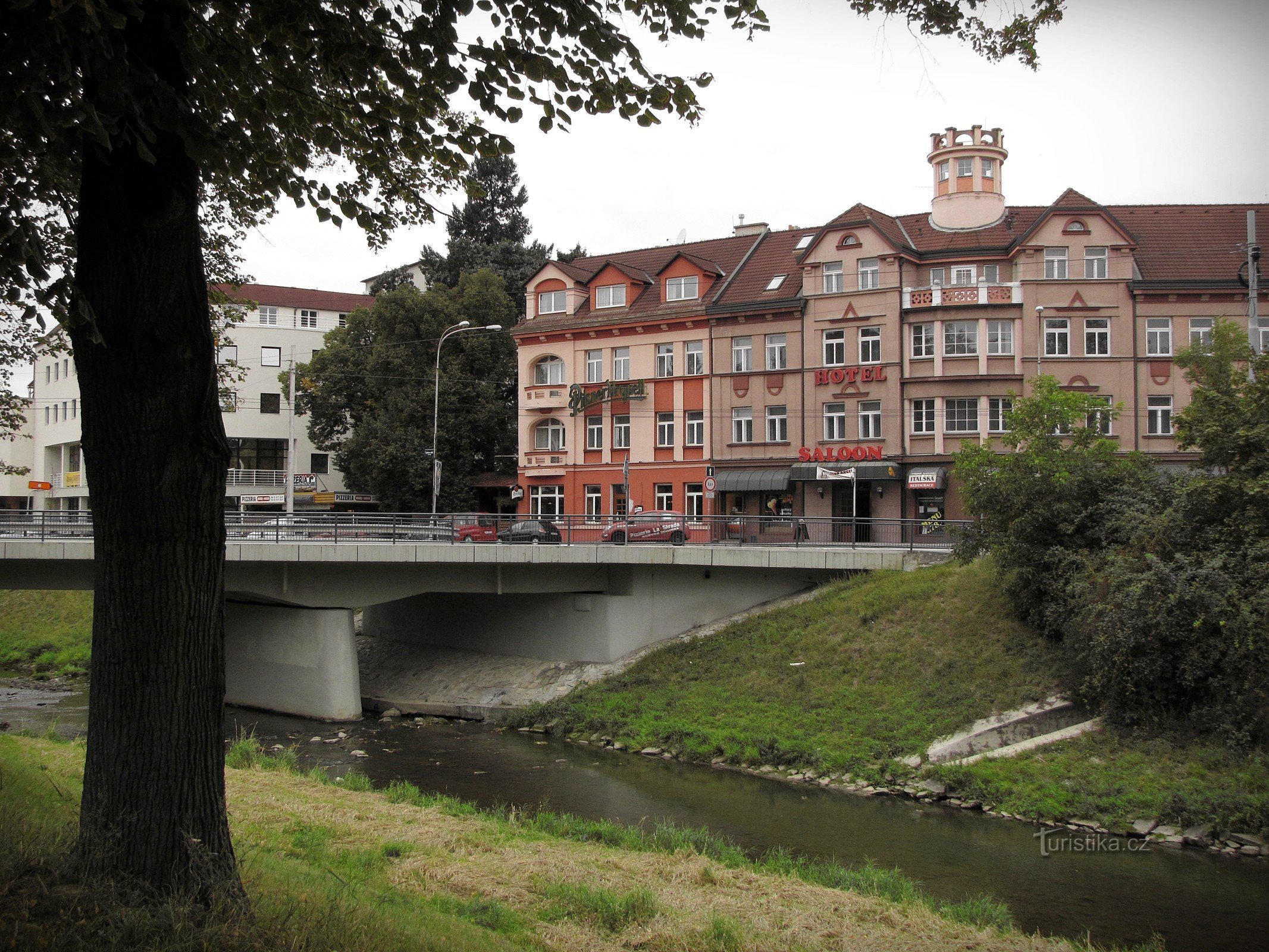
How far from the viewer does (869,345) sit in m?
45.1

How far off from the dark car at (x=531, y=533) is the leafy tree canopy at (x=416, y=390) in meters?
22.3

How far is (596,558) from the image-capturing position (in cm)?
3114

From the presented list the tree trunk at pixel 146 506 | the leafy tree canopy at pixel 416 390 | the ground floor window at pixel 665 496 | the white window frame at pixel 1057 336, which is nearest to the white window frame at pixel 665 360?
the ground floor window at pixel 665 496

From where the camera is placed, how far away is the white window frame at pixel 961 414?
43.3m

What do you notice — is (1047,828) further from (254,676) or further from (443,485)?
(443,485)

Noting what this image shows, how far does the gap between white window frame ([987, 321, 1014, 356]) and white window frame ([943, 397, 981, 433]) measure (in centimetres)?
219

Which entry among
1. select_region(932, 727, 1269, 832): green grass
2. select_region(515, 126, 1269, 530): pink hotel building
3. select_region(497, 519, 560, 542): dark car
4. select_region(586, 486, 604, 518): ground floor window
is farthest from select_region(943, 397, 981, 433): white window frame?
select_region(932, 727, 1269, 832): green grass

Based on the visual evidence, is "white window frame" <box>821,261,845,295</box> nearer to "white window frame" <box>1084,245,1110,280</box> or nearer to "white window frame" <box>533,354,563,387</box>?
"white window frame" <box>1084,245,1110,280</box>

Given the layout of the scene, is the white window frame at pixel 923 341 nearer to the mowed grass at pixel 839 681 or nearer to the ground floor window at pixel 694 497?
the ground floor window at pixel 694 497

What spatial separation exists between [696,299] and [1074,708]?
3165 centimetres

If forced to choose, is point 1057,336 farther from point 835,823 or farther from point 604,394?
point 835,823

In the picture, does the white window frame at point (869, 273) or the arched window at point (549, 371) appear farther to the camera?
the arched window at point (549, 371)

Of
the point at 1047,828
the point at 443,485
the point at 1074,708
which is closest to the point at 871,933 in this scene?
the point at 1047,828

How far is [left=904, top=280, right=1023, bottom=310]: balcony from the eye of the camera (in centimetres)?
4297
